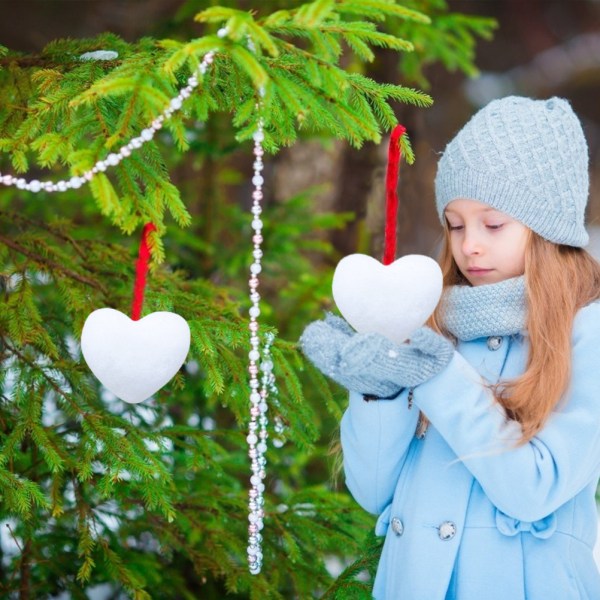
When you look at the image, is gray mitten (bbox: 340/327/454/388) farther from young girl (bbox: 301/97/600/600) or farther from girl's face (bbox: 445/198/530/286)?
girl's face (bbox: 445/198/530/286)

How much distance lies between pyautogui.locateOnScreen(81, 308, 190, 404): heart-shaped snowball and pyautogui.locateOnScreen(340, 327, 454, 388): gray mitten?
41 cm

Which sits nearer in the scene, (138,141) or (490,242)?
(138,141)

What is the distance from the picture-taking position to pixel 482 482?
187 centimetres

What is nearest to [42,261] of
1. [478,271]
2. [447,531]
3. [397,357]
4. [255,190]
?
[255,190]

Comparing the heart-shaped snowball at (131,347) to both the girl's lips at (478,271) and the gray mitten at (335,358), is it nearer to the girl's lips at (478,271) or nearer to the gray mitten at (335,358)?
the gray mitten at (335,358)

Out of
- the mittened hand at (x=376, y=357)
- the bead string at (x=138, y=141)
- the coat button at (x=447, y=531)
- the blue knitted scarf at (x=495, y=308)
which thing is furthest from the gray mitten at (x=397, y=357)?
the bead string at (x=138, y=141)

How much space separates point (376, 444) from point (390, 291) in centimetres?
42

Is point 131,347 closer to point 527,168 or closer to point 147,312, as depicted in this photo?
point 147,312

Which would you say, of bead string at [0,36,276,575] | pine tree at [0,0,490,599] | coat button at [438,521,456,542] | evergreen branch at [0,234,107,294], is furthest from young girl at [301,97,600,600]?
evergreen branch at [0,234,107,294]

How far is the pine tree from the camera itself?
177cm

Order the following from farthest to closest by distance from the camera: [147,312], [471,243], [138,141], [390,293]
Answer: [147,312]
[471,243]
[390,293]
[138,141]

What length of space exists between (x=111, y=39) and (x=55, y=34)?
4.85 m

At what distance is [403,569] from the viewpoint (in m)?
1.99

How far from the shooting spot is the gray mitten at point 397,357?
1771 mm
